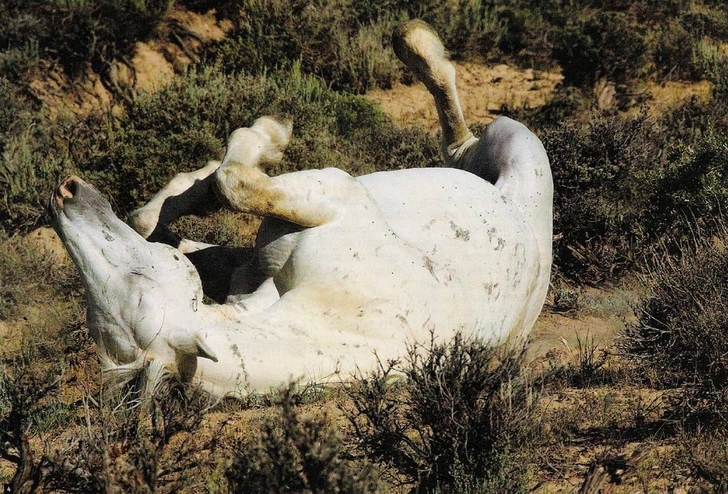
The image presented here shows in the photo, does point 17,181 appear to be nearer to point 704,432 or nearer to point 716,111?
point 704,432

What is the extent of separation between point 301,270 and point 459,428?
39.2 inches

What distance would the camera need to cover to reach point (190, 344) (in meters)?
3.31

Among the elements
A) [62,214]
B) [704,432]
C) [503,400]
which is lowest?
[704,432]

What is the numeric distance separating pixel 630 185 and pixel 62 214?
5546 millimetres

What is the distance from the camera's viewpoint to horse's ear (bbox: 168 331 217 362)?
330 centimetres

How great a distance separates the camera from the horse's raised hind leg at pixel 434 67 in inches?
208

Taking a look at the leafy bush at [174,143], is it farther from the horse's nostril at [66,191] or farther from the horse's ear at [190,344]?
the horse's ear at [190,344]

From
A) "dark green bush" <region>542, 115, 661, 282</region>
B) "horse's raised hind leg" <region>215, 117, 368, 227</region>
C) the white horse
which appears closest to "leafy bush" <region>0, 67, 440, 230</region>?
"dark green bush" <region>542, 115, 661, 282</region>

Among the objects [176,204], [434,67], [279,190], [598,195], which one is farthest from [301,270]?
[598,195]

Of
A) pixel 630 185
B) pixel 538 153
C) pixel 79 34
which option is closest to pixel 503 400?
pixel 538 153

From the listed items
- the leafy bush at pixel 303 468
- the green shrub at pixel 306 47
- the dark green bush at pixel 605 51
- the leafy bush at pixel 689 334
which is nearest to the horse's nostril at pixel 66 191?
the leafy bush at pixel 303 468

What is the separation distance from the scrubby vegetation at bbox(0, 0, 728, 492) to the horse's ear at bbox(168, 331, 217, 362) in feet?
0.55

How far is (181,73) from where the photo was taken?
10305 millimetres

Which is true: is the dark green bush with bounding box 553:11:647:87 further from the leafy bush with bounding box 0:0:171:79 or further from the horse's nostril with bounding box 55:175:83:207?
the horse's nostril with bounding box 55:175:83:207
